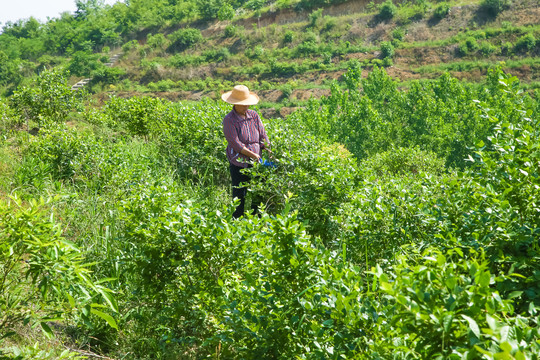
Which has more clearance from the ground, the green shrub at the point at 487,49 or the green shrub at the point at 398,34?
the green shrub at the point at 398,34

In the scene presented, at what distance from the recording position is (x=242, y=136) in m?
4.80

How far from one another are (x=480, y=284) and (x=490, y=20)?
126ft

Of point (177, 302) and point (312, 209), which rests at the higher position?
point (177, 302)

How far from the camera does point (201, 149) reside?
21.3ft

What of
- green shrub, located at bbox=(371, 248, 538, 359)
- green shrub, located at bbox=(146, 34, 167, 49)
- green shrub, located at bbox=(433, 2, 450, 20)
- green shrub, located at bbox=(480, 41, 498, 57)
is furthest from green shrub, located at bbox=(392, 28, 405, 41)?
green shrub, located at bbox=(371, 248, 538, 359)

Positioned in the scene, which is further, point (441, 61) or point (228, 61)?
point (228, 61)

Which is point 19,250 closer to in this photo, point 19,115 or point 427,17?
point 19,115

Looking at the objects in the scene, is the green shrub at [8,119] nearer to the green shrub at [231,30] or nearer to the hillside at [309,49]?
the hillside at [309,49]

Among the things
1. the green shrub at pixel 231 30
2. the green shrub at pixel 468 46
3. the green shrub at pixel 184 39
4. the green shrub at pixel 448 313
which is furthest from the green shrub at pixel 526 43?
the green shrub at pixel 448 313

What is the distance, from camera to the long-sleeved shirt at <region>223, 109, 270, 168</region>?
4.73 metres

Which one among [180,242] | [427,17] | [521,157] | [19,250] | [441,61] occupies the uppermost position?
[19,250]

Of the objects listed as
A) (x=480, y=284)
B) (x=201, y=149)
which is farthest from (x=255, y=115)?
(x=480, y=284)

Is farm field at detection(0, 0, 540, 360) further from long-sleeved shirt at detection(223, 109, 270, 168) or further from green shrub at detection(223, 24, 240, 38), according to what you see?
green shrub at detection(223, 24, 240, 38)

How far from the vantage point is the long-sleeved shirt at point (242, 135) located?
4.73 m
